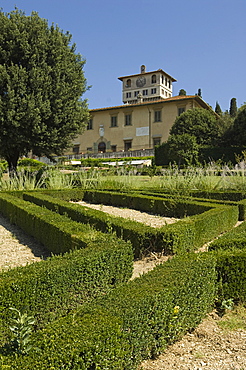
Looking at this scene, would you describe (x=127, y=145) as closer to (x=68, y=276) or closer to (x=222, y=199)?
(x=222, y=199)

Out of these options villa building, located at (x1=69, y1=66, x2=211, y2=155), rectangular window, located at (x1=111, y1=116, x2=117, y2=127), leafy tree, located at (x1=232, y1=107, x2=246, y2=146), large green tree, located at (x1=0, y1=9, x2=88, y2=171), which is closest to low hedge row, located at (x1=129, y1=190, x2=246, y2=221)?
large green tree, located at (x1=0, y1=9, x2=88, y2=171)

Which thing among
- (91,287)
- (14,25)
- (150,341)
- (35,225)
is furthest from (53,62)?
(150,341)

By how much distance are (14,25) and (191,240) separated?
1184 centimetres

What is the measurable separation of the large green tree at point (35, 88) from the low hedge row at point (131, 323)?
414 inches

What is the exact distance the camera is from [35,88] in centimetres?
1251

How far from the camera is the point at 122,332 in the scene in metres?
2.05

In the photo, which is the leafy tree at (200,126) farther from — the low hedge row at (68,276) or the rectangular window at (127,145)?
the low hedge row at (68,276)

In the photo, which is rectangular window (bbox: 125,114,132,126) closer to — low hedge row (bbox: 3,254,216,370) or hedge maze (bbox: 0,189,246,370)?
hedge maze (bbox: 0,189,246,370)

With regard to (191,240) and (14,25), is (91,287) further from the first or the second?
(14,25)

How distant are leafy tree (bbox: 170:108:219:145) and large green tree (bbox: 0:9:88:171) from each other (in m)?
16.2

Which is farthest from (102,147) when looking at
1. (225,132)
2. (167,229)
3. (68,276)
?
(68,276)

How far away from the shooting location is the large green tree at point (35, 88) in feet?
39.7

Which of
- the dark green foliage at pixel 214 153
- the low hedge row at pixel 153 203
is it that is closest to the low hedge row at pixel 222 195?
the low hedge row at pixel 153 203

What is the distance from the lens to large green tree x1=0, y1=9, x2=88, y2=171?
39.7 feet
